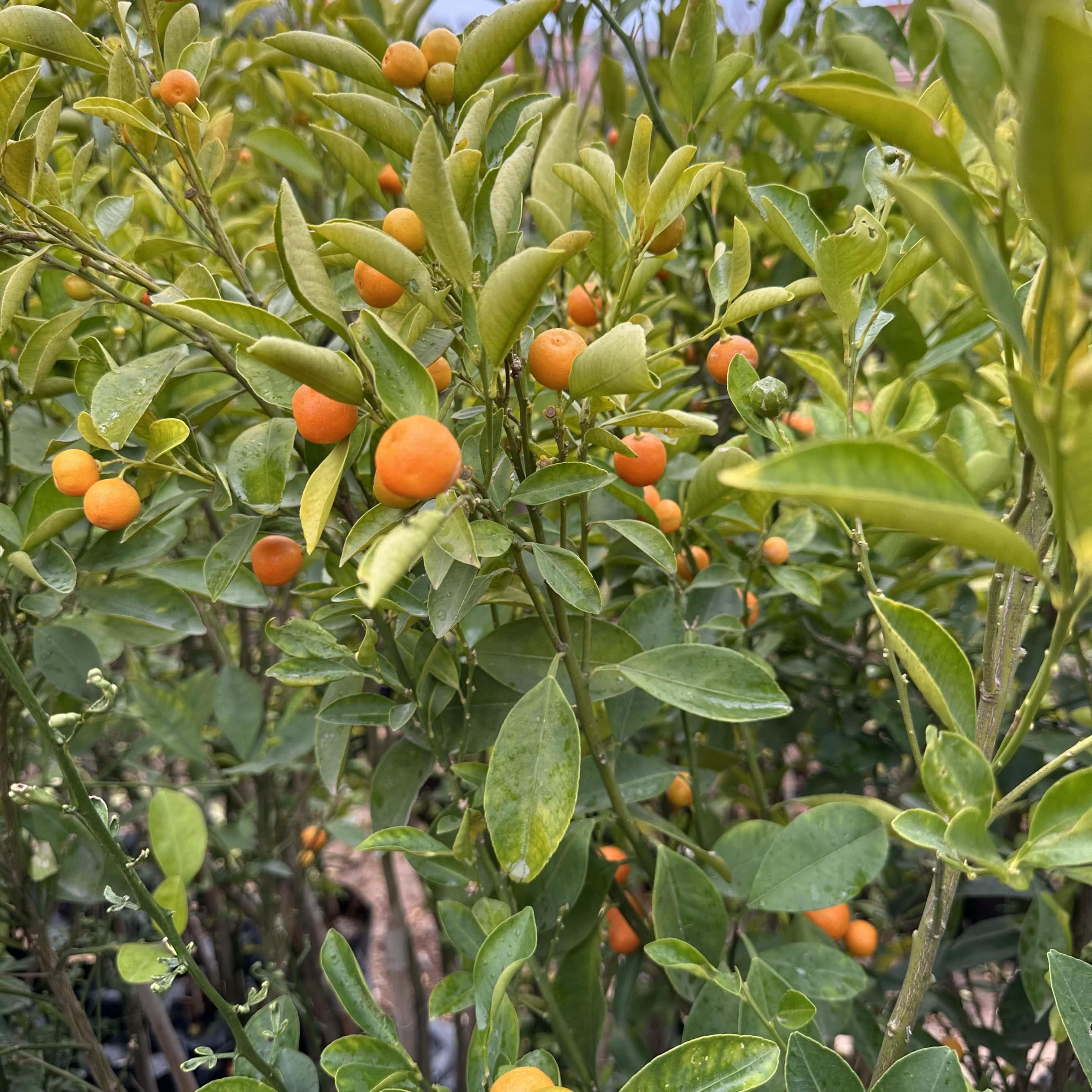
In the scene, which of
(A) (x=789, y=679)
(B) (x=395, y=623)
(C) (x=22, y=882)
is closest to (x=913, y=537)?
(A) (x=789, y=679)

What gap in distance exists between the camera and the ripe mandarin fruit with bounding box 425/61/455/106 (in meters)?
0.51

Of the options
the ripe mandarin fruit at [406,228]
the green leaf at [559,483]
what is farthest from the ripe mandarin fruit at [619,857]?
the ripe mandarin fruit at [406,228]

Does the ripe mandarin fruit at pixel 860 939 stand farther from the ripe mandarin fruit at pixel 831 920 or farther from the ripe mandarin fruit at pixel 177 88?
the ripe mandarin fruit at pixel 177 88

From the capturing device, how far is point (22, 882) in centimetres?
75

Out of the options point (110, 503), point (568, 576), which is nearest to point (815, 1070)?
point (568, 576)

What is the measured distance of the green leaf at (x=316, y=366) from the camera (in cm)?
33

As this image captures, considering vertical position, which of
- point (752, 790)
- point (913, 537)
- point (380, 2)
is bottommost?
point (752, 790)

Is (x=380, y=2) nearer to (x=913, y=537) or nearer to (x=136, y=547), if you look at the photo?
(x=136, y=547)

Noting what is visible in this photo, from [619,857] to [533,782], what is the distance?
11.9 inches

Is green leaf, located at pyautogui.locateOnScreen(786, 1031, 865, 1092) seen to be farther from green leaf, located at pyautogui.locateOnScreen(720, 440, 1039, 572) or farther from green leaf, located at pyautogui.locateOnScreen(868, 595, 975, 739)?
green leaf, located at pyautogui.locateOnScreen(720, 440, 1039, 572)

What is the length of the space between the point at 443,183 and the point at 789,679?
0.78 meters

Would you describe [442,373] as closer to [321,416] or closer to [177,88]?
[321,416]

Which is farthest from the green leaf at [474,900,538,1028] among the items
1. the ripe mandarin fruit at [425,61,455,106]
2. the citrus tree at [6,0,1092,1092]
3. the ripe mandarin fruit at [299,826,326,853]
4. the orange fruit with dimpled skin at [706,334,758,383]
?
the ripe mandarin fruit at [299,826,326,853]

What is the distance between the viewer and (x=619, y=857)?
719 millimetres
